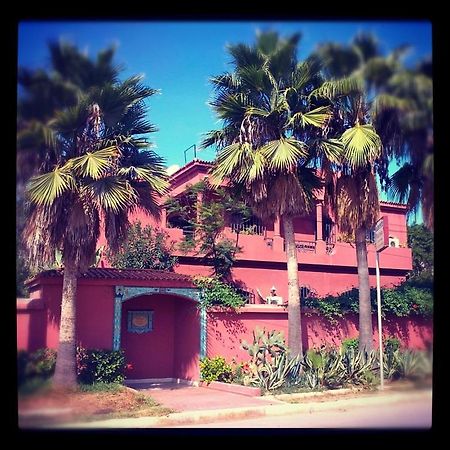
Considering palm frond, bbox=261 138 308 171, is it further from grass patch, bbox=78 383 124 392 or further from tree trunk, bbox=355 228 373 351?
grass patch, bbox=78 383 124 392

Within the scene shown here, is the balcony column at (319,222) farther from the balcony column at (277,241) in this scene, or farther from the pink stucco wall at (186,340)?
the pink stucco wall at (186,340)

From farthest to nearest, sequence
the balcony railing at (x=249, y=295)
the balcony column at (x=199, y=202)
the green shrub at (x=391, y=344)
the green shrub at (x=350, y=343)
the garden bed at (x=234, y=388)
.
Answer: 1. the balcony railing at (x=249, y=295)
2. the balcony column at (x=199, y=202)
3. the green shrub at (x=350, y=343)
4. the green shrub at (x=391, y=344)
5. the garden bed at (x=234, y=388)

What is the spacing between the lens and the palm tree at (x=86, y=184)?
37.3ft

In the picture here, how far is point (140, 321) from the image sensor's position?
50.4ft

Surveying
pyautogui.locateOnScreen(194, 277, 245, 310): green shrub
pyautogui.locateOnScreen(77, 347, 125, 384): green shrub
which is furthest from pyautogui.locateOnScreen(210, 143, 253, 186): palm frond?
pyautogui.locateOnScreen(77, 347, 125, 384): green shrub

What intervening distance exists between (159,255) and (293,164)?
547 centimetres

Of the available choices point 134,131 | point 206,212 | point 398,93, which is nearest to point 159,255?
point 206,212

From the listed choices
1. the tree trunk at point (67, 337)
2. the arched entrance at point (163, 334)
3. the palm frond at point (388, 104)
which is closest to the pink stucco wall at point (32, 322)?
the tree trunk at point (67, 337)

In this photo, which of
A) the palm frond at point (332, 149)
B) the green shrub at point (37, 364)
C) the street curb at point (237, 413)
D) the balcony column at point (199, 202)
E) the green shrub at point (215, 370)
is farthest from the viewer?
the balcony column at point (199, 202)

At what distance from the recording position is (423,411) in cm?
914

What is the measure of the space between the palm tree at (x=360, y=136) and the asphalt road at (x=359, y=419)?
3921 mm

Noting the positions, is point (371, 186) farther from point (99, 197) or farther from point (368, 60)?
point (99, 197)

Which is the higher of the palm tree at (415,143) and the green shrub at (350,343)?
the palm tree at (415,143)

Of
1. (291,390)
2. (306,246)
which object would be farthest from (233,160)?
(306,246)
